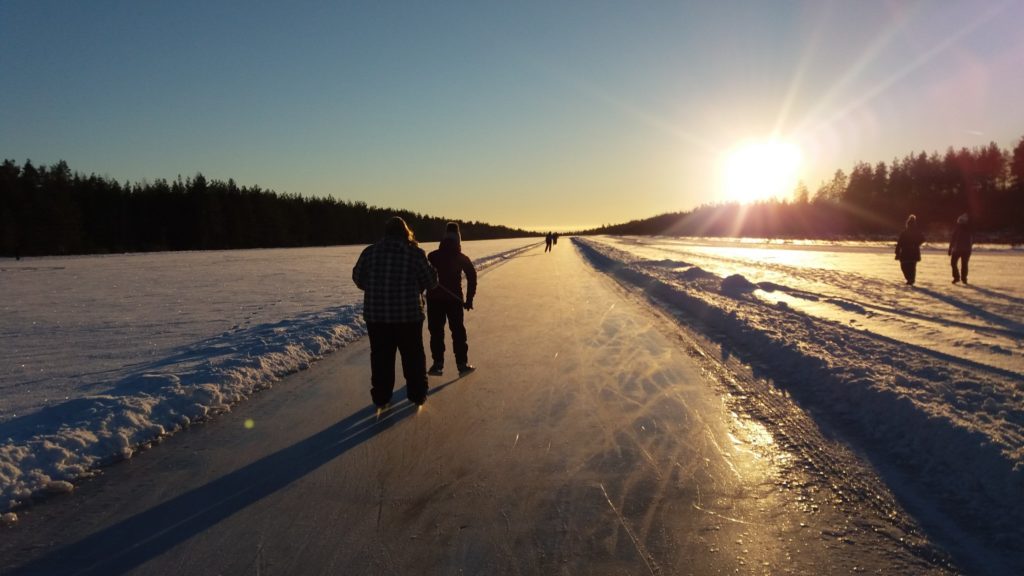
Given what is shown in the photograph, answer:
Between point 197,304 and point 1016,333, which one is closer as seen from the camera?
point 1016,333

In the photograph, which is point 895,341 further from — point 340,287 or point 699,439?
point 340,287

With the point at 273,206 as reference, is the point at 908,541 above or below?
below

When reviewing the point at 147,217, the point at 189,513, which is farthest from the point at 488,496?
the point at 147,217

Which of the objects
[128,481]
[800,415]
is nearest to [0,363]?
[128,481]

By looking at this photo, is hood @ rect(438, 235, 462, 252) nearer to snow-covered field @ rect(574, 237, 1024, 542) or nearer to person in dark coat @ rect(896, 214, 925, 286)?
snow-covered field @ rect(574, 237, 1024, 542)

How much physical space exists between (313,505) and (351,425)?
5.48 ft

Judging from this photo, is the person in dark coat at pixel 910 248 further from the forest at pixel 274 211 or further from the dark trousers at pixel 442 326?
the forest at pixel 274 211

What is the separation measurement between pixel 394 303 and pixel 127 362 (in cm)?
497

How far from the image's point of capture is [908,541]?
3.02 meters

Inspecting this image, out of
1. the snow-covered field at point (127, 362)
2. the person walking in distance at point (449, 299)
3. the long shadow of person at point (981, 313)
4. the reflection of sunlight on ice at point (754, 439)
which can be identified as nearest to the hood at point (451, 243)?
the person walking in distance at point (449, 299)

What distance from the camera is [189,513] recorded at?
3.46 metres

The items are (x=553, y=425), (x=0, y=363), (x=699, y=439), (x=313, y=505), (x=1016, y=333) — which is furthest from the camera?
(x=1016, y=333)

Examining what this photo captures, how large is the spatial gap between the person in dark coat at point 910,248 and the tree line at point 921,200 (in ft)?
192

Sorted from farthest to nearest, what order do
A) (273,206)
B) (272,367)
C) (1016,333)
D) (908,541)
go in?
(273,206), (1016,333), (272,367), (908,541)
